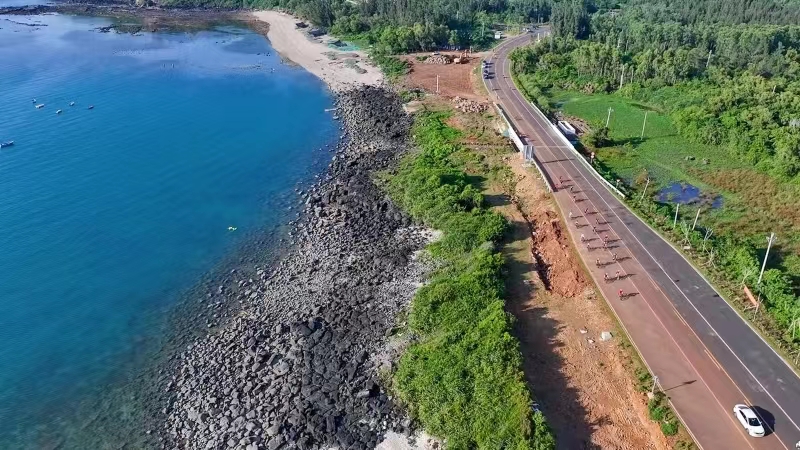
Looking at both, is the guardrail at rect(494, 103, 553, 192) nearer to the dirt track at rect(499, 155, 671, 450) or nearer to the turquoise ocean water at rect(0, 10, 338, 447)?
the dirt track at rect(499, 155, 671, 450)

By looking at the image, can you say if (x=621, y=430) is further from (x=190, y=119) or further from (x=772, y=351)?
(x=190, y=119)

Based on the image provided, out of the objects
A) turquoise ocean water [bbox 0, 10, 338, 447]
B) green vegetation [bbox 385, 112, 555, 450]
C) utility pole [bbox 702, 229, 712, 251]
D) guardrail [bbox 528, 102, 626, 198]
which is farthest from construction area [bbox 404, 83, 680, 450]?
turquoise ocean water [bbox 0, 10, 338, 447]

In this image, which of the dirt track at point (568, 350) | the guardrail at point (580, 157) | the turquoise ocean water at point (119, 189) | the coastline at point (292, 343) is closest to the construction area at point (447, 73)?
the guardrail at point (580, 157)

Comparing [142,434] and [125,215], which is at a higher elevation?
[125,215]

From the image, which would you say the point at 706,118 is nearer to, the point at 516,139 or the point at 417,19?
the point at 516,139

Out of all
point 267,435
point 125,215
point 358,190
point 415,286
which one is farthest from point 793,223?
point 125,215

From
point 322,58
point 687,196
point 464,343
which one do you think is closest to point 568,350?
point 464,343
